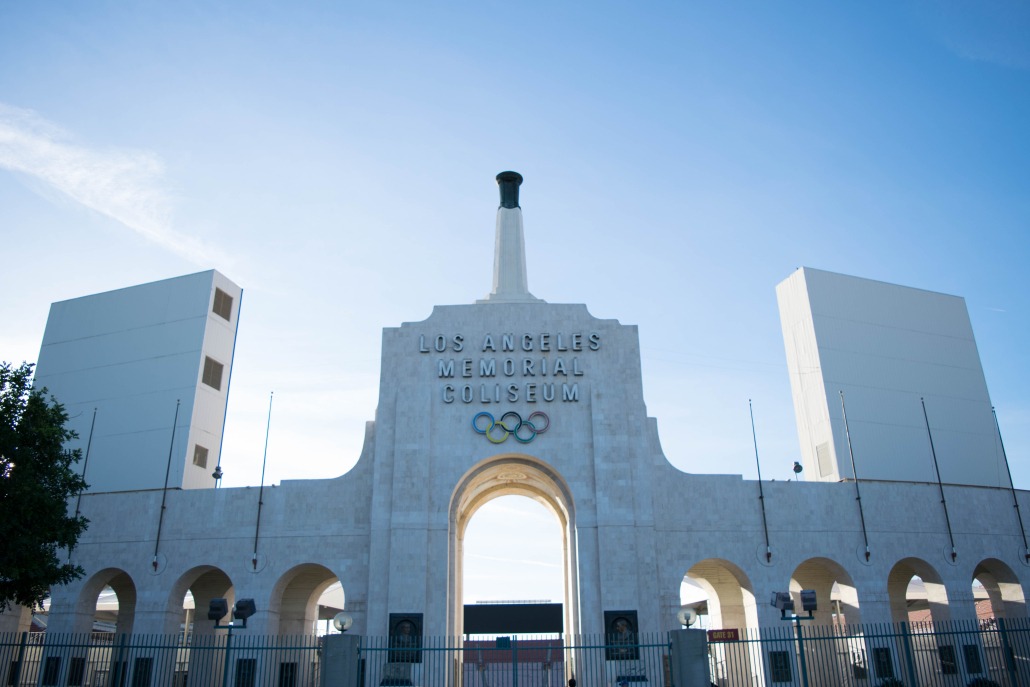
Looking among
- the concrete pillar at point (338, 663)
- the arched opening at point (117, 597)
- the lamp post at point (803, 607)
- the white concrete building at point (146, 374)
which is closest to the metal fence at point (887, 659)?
the lamp post at point (803, 607)

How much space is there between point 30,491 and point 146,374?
20.7 m

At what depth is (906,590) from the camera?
45.3 m

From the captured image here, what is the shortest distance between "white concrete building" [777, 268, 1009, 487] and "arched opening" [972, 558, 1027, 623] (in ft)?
20.4

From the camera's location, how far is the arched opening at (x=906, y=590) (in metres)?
39.4

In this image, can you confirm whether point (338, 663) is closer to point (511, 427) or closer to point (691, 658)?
point (691, 658)

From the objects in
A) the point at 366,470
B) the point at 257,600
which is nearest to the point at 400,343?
the point at 366,470

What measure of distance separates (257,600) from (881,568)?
1176 inches

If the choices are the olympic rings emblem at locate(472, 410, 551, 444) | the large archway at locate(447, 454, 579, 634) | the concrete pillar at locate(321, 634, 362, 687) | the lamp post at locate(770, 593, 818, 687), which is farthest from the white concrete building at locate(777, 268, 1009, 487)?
the concrete pillar at locate(321, 634, 362, 687)

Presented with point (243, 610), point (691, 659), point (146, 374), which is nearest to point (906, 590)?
point (691, 659)

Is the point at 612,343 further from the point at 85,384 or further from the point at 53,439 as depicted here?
the point at 85,384

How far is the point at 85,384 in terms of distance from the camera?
48.7 m

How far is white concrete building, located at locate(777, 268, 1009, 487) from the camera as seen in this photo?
4659cm

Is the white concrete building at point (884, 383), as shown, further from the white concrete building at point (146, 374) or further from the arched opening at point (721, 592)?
the white concrete building at point (146, 374)

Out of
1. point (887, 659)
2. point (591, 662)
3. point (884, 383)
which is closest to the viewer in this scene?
point (591, 662)
